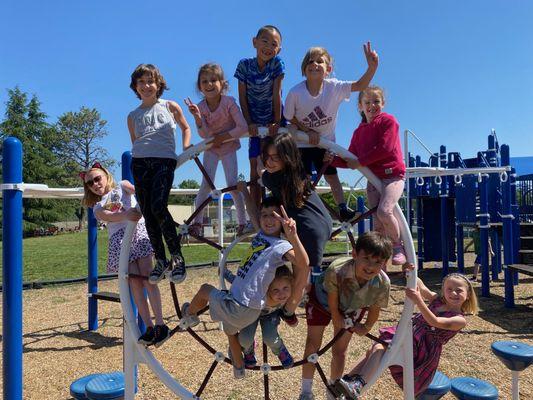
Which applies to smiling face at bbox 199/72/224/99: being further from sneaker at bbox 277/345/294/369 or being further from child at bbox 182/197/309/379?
sneaker at bbox 277/345/294/369

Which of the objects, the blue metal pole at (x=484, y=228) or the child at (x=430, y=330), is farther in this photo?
the blue metal pole at (x=484, y=228)

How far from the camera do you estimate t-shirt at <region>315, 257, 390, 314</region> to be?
2520mm

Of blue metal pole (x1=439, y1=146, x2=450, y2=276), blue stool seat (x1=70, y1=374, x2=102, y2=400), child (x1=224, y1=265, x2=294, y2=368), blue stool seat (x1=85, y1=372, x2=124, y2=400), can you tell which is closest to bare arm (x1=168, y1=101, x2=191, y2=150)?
child (x1=224, y1=265, x2=294, y2=368)

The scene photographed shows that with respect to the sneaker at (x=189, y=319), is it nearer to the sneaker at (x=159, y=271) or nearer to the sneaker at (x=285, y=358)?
the sneaker at (x=159, y=271)

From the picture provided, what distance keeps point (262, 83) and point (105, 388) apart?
2130 mm

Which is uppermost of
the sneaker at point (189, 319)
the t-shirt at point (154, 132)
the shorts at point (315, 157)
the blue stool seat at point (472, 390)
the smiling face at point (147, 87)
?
the smiling face at point (147, 87)

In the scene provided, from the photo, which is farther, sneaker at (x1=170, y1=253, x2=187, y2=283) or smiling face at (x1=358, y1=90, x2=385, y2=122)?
smiling face at (x1=358, y1=90, x2=385, y2=122)

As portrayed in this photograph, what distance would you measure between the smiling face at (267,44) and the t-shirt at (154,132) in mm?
640

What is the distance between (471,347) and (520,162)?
18.6 metres

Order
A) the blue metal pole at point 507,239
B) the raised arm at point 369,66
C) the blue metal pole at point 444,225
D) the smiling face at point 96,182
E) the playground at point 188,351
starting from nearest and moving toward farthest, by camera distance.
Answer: the raised arm at point 369,66
the smiling face at point 96,182
the playground at point 188,351
the blue metal pole at point 507,239
the blue metal pole at point 444,225

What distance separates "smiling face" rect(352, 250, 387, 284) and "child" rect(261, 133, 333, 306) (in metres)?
0.22

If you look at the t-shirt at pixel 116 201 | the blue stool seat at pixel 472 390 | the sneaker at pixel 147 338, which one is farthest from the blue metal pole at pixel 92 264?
the blue stool seat at pixel 472 390

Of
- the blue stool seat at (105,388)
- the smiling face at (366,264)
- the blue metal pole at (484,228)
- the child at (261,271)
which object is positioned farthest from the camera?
the blue metal pole at (484,228)

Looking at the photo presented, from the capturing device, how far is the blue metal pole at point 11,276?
2914 millimetres
